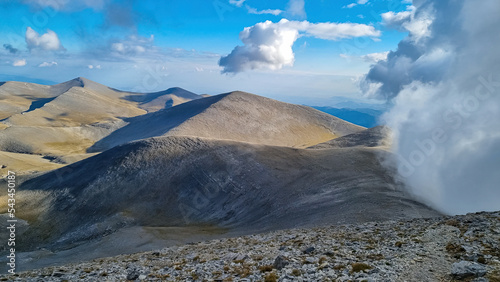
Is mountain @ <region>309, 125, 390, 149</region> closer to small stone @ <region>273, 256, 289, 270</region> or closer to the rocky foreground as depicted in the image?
the rocky foreground

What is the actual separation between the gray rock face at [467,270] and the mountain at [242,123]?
110 m

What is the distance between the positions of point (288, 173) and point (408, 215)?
27902 mm

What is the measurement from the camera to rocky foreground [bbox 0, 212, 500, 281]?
43.1 feet

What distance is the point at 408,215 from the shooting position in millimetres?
33125

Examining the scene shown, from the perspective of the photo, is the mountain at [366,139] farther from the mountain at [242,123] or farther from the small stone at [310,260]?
the small stone at [310,260]

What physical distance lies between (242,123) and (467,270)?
5197 inches

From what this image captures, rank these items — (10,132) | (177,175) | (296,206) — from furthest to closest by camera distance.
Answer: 1. (10,132)
2. (177,175)
3. (296,206)

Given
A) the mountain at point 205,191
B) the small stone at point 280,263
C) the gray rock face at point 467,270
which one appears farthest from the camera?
the mountain at point 205,191

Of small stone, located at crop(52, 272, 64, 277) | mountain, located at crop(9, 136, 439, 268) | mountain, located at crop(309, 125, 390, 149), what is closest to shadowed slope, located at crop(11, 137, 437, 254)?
mountain, located at crop(9, 136, 439, 268)

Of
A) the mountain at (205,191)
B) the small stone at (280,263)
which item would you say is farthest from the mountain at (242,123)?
the small stone at (280,263)

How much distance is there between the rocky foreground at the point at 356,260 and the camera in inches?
517

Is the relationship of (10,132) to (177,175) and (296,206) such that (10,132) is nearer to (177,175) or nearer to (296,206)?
(177,175)

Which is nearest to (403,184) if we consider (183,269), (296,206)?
(296,206)

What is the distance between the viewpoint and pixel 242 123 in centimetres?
14250
